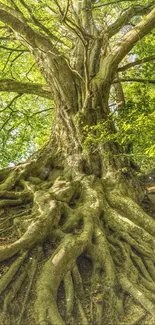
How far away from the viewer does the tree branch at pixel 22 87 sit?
721 centimetres

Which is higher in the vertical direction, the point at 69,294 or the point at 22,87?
the point at 22,87

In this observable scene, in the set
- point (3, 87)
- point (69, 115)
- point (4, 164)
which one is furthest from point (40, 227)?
point (4, 164)

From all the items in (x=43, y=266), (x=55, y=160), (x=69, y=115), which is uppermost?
(x=69, y=115)

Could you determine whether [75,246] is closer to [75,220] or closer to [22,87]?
[75,220]

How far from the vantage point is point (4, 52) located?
36.0ft

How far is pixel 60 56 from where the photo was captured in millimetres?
6805

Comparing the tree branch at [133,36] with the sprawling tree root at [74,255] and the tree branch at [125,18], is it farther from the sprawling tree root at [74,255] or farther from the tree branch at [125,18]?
the sprawling tree root at [74,255]

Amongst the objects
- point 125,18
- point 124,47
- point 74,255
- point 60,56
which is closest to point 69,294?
point 74,255

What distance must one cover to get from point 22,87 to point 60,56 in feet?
4.44

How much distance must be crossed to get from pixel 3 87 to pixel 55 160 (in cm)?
257

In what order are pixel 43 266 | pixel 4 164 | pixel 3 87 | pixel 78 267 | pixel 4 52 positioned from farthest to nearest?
pixel 4 164 → pixel 4 52 → pixel 3 87 → pixel 78 267 → pixel 43 266

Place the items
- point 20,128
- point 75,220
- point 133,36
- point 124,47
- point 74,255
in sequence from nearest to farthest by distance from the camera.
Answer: point 74,255 → point 75,220 → point 133,36 → point 124,47 → point 20,128

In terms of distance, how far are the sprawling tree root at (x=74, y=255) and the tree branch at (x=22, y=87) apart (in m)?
2.94

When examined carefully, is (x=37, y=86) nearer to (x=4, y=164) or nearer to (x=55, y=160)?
(x=55, y=160)
